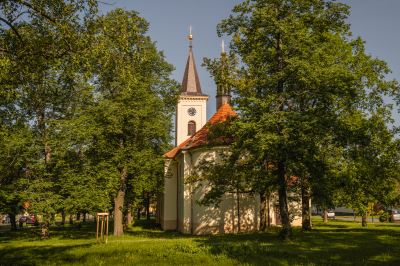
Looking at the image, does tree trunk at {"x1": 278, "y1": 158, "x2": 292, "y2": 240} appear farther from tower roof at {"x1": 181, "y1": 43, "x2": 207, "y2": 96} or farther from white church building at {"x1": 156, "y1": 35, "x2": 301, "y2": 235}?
tower roof at {"x1": 181, "y1": 43, "x2": 207, "y2": 96}

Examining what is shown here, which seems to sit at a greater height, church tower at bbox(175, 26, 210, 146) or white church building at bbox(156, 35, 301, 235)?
church tower at bbox(175, 26, 210, 146)

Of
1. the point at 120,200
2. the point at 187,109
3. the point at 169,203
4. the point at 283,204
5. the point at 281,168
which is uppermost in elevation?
the point at 187,109

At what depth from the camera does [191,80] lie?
4116 cm

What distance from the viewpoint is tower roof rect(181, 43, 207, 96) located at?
40344 mm

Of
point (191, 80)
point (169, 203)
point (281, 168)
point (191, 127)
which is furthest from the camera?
point (191, 80)

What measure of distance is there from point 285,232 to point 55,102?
17.8 m

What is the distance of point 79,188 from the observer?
1916cm

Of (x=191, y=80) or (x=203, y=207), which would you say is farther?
(x=191, y=80)

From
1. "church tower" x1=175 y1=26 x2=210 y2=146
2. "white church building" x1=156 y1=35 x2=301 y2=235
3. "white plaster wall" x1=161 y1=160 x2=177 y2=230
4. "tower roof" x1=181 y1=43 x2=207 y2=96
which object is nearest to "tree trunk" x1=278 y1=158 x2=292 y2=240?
"white church building" x1=156 y1=35 x2=301 y2=235

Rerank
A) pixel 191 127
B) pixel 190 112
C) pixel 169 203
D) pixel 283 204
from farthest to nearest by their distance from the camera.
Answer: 1. pixel 190 112
2. pixel 191 127
3. pixel 169 203
4. pixel 283 204

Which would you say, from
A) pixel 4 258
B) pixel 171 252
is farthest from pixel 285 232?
pixel 4 258

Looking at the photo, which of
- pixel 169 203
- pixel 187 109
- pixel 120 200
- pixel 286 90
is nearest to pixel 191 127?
pixel 187 109

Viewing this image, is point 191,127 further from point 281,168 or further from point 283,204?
point 283,204

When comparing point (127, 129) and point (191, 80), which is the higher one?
point (191, 80)
